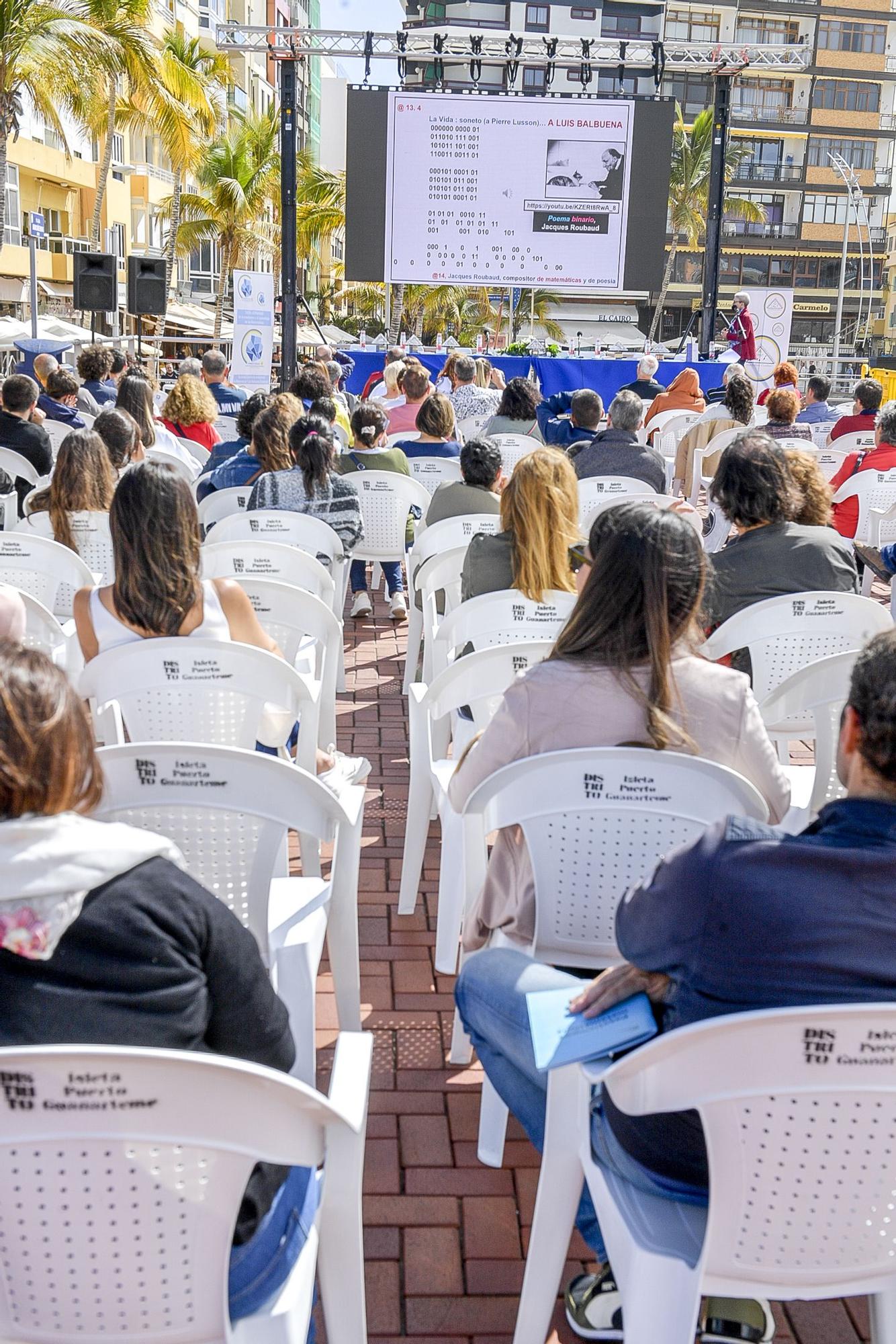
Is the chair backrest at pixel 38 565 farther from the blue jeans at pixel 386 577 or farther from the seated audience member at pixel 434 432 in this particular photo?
the seated audience member at pixel 434 432

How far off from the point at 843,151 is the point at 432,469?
5620 cm

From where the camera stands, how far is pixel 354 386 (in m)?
15.2

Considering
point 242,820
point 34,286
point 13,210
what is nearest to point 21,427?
point 242,820

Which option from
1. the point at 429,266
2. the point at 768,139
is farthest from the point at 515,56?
the point at 768,139

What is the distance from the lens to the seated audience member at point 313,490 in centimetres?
533

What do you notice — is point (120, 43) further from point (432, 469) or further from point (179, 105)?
point (432, 469)

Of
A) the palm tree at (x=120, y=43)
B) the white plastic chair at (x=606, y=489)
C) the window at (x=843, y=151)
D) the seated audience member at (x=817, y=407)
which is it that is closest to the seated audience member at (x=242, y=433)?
the white plastic chair at (x=606, y=489)

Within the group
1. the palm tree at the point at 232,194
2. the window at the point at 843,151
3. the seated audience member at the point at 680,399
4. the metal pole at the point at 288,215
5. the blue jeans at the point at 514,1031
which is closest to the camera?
the blue jeans at the point at 514,1031

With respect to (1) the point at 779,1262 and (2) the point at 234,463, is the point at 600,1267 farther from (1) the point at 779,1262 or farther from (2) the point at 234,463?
(2) the point at 234,463

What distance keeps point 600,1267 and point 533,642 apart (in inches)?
55.8

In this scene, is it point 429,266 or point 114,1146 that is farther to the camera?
point 429,266

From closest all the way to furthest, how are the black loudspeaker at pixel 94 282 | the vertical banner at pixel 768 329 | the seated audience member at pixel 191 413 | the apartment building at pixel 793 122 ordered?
the seated audience member at pixel 191 413 < the black loudspeaker at pixel 94 282 < the vertical banner at pixel 768 329 < the apartment building at pixel 793 122

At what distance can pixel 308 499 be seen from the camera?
17.6 ft

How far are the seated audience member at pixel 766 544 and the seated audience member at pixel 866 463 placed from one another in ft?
9.66
